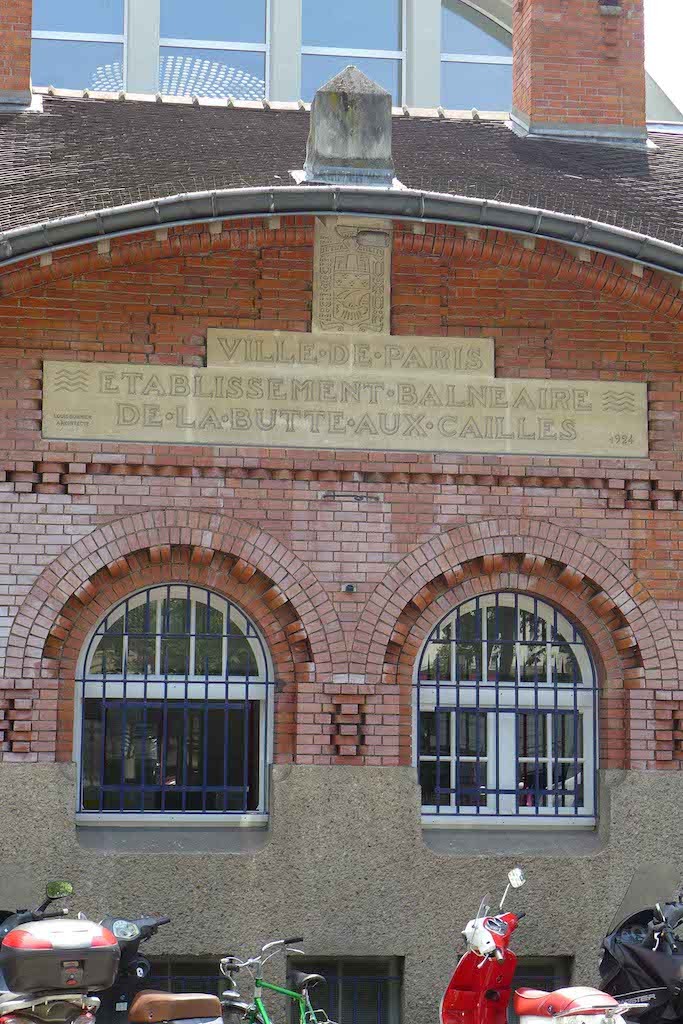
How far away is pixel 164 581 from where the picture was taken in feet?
35.2

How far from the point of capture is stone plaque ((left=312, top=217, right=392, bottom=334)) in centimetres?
1088

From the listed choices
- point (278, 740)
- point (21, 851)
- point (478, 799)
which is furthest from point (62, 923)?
point (478, 799)

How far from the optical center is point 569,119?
1449 centimetres

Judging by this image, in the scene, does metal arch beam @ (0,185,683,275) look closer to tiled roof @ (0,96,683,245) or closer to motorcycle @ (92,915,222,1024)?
tiled roof @ (0,96,683,245)

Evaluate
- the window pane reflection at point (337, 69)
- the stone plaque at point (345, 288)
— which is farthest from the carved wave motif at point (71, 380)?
the window pane reflection at point (337, 69)

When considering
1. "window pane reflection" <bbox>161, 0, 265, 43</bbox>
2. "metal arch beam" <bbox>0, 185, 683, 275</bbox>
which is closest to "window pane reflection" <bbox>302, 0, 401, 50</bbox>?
"window pane reflection" <bbox>161, 0, 265, 43</bbox>

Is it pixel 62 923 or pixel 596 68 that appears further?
pixel 596 68

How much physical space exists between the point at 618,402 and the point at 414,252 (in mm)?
1981

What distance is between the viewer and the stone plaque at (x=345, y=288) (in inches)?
428

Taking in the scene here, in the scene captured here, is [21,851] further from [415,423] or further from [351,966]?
[415,423]

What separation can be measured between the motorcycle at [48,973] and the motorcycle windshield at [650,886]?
4.49 m

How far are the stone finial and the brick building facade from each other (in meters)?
0.49

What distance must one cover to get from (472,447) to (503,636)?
1.51 meters

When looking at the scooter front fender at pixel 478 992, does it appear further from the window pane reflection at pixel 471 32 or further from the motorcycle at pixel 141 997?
the window pane reflection at pixel 471 32
